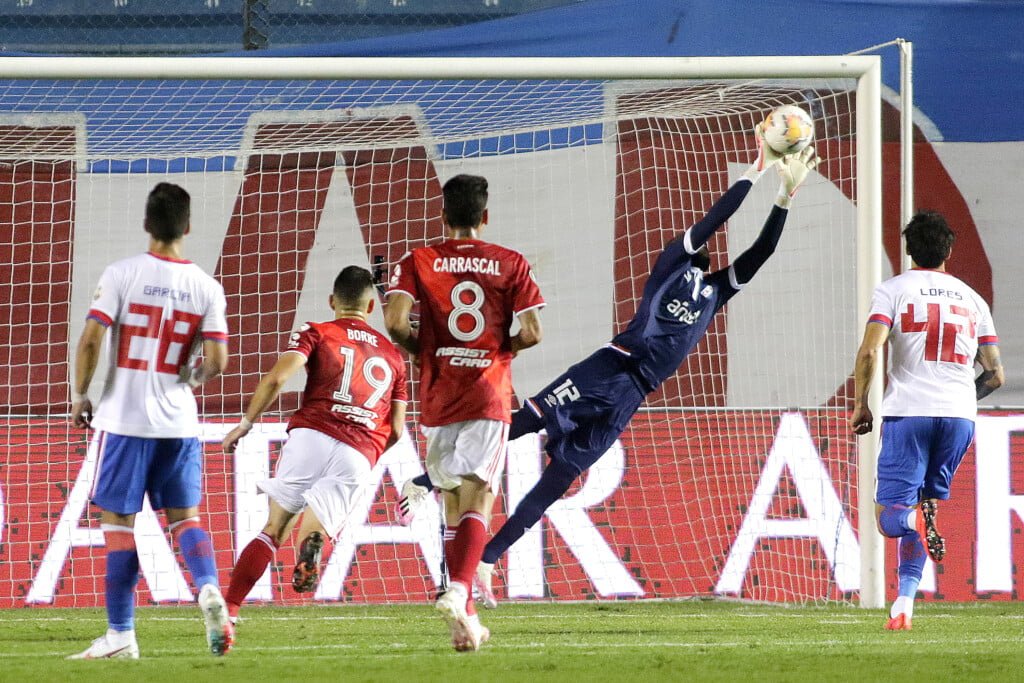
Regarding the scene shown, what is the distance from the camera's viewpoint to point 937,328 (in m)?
6.64

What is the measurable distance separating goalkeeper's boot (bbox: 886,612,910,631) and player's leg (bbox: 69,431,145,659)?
3.29m

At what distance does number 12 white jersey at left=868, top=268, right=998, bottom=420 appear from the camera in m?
6.61

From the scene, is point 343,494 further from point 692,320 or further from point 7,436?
point 7,436

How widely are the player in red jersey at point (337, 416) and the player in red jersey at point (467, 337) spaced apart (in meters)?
0.65

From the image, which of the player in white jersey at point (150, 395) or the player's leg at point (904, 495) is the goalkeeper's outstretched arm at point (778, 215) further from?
the player in white jersey at point (150, 395)

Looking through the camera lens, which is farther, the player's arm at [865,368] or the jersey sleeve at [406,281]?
the player's arm at [865,368]

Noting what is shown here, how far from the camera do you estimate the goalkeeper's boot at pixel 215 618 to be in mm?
4965

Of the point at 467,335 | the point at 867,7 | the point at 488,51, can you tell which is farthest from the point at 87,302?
the point at 867,7

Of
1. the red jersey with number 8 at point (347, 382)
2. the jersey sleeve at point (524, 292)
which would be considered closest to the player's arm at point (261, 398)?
the red jersey with number 8 at point (347, 382)

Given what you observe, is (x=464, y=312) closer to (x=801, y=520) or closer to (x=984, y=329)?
(x=984, y=329)

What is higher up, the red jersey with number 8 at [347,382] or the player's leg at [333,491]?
the red jersey with number 8 at [347,382]

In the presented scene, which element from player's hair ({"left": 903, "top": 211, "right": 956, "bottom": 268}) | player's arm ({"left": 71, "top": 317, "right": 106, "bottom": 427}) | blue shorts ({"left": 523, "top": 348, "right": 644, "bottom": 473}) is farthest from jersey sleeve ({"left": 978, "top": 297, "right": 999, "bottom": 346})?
player's arm ({"left": 71, "top": 317, "right": 106, "bottom": 427})

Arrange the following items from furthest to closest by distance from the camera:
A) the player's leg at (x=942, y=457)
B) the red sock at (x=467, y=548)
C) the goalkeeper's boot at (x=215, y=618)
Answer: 1. the player's leg at (x=942, y=457)
2. the red sock at (x=467, y=548)
3. the goalkeeper's boot at (x=215, y=618)

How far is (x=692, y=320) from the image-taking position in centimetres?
742
